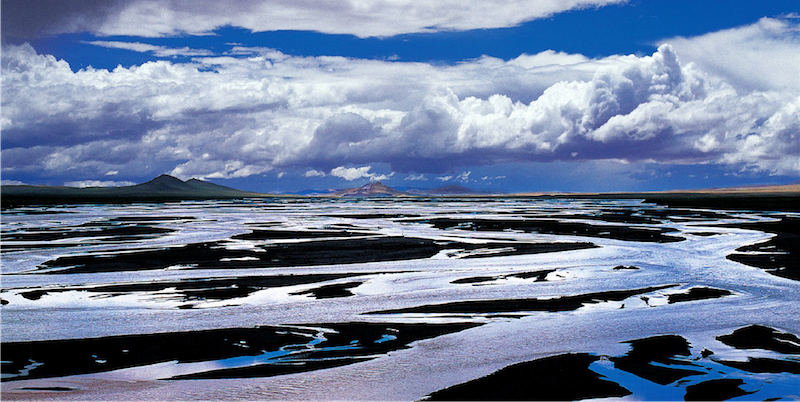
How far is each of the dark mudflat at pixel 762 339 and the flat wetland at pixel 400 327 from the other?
5 cm

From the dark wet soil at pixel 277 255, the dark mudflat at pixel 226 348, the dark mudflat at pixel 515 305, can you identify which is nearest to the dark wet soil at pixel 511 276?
the dark mudflat at pixel 515 305

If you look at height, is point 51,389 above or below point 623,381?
above

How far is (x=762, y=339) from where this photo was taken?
30.4ft

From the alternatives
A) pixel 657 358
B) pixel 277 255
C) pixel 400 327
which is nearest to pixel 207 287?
pixel 400 327

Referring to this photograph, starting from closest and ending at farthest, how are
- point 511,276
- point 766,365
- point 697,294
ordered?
point 766,365 < point 697,294 < point 511,276

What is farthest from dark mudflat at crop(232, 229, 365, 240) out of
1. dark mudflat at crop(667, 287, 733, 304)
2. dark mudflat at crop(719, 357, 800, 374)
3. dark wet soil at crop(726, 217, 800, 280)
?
dark mudflat at crop(719, 357, 800, 374)

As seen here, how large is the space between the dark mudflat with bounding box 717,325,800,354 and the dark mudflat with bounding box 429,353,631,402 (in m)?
2.60

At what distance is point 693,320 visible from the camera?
1055 centimetres

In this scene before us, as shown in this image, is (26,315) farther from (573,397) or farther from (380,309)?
(573,397)

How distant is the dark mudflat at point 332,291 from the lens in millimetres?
13070

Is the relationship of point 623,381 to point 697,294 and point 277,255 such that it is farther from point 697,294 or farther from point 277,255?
point 277,255

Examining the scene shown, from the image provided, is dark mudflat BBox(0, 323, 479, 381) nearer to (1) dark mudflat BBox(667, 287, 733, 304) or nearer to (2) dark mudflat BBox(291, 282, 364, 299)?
(2) dark mudflat BBox(291, 282, 364, 299)

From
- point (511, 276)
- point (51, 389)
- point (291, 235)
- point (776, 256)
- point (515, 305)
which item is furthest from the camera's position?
point (291, 235)

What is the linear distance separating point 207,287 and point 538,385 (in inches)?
355
